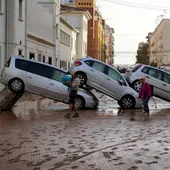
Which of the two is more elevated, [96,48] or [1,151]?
[96,48]

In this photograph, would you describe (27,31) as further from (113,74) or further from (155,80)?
(113,74)

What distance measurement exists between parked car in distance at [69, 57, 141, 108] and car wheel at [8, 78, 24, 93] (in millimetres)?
2550

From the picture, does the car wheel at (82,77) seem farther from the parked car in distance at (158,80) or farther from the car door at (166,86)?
the car door at (166,86)

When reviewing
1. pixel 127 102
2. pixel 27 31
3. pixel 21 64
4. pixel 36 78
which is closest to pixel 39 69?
pixel 36 78

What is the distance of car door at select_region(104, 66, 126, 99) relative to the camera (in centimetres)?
2081

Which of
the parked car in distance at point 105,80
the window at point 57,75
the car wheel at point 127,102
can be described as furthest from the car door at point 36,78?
the car wheel at point 127,102

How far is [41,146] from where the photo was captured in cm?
986

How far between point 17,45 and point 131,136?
20.8 m

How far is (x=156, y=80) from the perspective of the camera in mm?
22594

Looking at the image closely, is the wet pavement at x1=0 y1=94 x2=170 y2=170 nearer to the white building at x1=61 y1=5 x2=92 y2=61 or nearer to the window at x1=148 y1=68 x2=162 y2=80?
the window at x1=148 y1=68 x2=162 y2=80

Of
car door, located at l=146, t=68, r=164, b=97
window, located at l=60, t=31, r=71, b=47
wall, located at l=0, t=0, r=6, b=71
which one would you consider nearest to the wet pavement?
car door, located at l=146, t=68, r=164, b=97

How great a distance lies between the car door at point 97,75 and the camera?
20.7 m

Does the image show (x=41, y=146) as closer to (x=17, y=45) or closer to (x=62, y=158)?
(x=62, y=158)

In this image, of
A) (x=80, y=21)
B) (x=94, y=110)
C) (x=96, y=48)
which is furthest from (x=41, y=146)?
→ (x=96, y=48)
